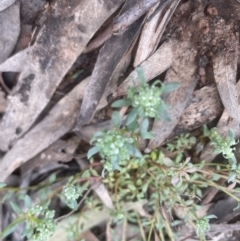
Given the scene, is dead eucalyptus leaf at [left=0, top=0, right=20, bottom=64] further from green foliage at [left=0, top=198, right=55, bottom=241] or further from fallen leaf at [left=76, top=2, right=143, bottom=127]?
green foliage at [left=0, top=198, right=55, bottom=241]

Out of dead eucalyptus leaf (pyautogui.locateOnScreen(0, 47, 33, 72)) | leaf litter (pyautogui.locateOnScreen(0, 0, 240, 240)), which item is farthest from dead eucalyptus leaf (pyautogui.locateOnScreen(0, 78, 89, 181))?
dead eucalyptus leaf (pyautogui.locateOnScreen(0, 47, 33, 72))

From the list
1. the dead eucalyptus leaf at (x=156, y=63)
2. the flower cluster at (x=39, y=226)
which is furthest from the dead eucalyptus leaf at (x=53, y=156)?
the dead eucalyptus leaf at (x=156, y=63)

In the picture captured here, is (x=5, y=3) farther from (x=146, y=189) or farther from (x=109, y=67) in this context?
(x=146, y=189)

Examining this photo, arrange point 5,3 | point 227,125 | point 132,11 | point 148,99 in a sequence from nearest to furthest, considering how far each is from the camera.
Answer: point 148,99
point 132,11
point 5,3
point 227,125

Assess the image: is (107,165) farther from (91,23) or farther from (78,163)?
(91,23)

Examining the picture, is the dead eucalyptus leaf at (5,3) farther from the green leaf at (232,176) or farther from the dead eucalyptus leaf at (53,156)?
the green leaf at (232,176)

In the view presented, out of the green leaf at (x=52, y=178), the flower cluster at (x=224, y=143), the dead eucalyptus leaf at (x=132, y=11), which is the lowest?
the flower cluster at (x=224, y=143)

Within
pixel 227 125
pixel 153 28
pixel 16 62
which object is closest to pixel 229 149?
pixel 227 125
